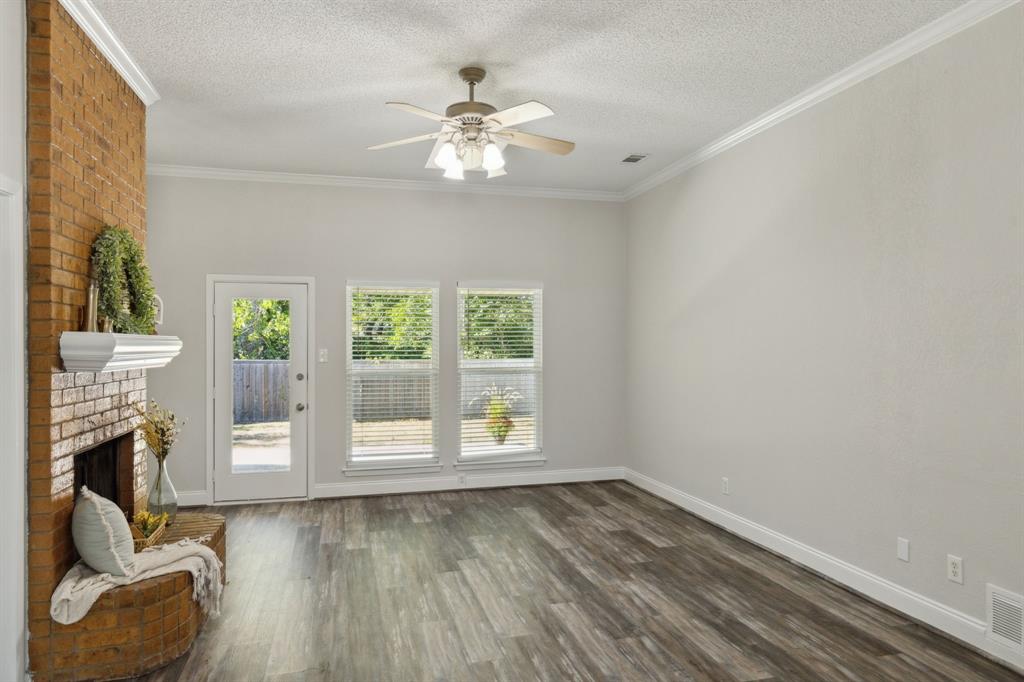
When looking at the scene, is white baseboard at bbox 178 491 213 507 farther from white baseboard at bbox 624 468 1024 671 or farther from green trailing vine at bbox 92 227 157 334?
white baseboard at bbox 624 468 1024 671

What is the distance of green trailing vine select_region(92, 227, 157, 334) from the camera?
3107mm

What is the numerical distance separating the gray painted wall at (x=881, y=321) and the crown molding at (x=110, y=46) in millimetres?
3998

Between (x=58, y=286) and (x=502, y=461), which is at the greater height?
(x=58, y=286)

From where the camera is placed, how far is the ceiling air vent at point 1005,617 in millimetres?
2721

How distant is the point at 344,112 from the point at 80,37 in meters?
1.54

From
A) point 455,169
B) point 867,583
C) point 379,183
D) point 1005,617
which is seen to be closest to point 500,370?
point 379,183

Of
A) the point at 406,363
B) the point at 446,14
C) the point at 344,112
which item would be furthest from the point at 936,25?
the point at 406,363

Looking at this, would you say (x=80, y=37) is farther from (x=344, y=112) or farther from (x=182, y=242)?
(x=182, y=242)

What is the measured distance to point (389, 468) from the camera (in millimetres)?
5906

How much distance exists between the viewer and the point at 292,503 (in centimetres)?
560

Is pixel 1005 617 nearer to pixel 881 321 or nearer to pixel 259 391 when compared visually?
pixel 881 321

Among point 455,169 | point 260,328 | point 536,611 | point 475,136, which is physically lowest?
point 536,611

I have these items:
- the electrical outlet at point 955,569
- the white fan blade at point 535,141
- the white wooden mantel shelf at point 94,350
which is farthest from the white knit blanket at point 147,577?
the electrical outlet at point 955,569

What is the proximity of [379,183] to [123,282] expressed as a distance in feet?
9.78
